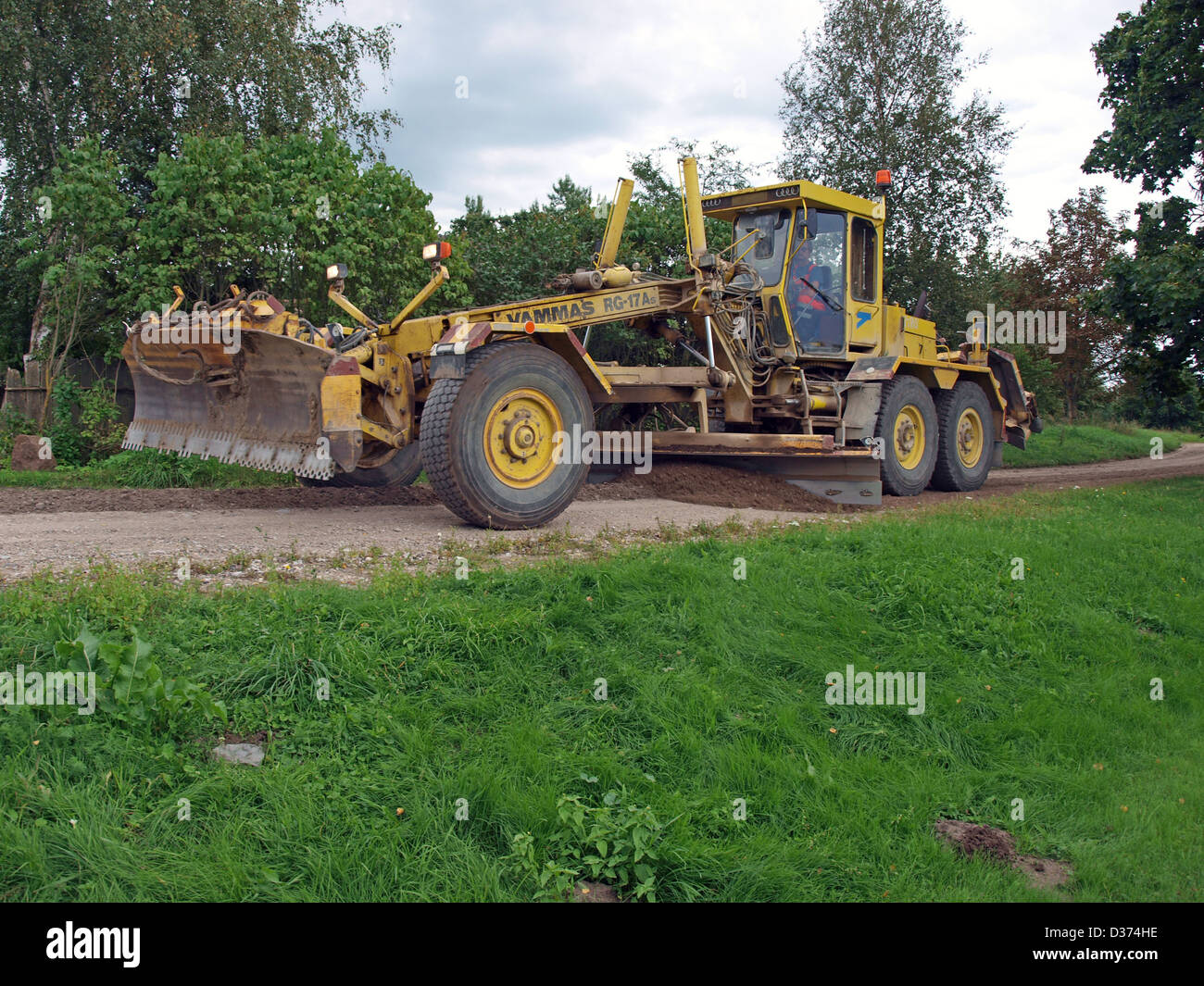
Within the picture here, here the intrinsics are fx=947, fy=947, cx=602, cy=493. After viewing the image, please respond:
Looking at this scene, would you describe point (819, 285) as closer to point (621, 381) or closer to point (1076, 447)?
point (621, 381)

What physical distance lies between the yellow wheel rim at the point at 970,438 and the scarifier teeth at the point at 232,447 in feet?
28.0

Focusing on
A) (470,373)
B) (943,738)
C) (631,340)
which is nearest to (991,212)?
(631,340)

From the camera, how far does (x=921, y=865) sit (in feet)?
12.0

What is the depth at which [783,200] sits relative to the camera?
1055cm

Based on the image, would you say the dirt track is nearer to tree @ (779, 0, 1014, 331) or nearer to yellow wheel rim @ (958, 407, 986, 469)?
yellow wheel rim @ (958, 407, 986, 469)

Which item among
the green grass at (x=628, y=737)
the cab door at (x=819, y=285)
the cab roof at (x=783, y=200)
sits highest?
the cab roof at (x=783, y=200)

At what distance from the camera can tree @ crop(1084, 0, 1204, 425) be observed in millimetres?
11039

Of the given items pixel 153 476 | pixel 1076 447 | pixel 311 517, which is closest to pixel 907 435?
pixel 311 517

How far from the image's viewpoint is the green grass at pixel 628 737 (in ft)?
10.9

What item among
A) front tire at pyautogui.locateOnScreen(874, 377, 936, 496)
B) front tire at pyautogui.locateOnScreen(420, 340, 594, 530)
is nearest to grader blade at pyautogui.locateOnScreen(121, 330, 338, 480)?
front tire at pyautogui.locateOnScreen(420, 340, 594, 530)

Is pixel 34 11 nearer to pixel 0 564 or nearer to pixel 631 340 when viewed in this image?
pixel 631 340

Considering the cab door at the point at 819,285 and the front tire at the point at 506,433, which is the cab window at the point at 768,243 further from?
the front tire at the point at 506,433

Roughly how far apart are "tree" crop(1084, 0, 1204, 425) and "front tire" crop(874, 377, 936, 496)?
9.17ft

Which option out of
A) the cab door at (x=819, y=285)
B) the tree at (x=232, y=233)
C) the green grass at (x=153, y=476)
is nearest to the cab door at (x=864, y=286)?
the cab door at (x=819, y=285)
